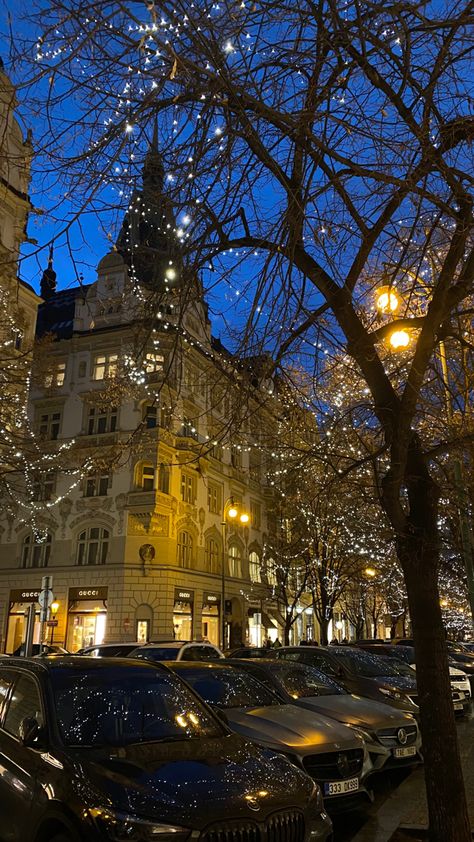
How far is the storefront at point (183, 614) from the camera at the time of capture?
33812 mm

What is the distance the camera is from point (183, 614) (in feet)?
113

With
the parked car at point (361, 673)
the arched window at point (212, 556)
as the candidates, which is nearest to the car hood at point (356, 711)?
the parked car at point (361, 673)

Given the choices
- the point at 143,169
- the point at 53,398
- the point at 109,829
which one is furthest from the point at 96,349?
the point at 109,829

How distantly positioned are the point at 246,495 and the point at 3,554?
673 inches

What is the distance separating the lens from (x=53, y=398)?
122 ft

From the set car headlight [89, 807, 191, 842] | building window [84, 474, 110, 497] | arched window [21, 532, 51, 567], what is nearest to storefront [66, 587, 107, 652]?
arched window [21, 532, 51, 567]

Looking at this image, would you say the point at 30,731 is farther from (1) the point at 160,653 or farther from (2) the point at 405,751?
(1) the point at 160,653

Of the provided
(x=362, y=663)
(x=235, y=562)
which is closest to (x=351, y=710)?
(x=362, y=663)

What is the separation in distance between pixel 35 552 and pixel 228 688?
1179 inches

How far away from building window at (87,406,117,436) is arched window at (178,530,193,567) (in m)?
7.23

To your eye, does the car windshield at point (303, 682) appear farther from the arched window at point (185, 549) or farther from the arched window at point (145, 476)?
the arched window at point (185, 549)

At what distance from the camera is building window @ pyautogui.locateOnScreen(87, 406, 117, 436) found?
117ft

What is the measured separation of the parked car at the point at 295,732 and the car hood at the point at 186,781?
2.03 m

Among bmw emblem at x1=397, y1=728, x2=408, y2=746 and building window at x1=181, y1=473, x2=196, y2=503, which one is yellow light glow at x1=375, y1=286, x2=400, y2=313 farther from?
building window at x1=181, y1=473, x2=196, y2=503
